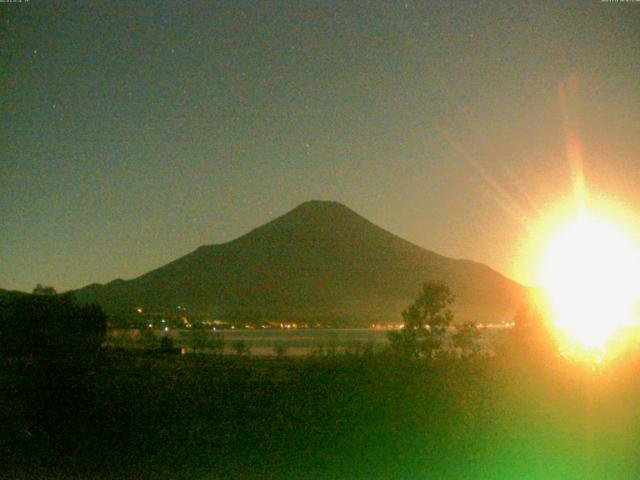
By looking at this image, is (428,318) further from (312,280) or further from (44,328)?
(312,280)

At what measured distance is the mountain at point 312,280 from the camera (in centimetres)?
10431

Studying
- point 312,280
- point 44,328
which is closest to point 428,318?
point 44,328

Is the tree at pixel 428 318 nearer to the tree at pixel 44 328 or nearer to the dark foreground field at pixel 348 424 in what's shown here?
the tree at pixel 44 328

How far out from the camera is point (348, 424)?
1414cm

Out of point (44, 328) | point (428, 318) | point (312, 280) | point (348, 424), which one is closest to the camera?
point (348, 424)

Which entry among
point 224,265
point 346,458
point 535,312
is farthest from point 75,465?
point 224,265

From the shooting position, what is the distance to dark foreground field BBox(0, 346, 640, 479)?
457 inches

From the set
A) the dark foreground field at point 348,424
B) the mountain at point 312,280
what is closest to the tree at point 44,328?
the dark foreground field at point 348,424

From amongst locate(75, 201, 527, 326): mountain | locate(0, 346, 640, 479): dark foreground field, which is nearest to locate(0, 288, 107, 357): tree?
locate(0, 346, 640, 479): dark foreground field

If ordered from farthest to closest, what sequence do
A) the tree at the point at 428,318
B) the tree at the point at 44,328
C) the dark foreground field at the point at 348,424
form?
the tree at the point at 428,318 → the tree at the point at 44,328 → the dark foreground field at the point at 348,424

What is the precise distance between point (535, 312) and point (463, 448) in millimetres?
32775

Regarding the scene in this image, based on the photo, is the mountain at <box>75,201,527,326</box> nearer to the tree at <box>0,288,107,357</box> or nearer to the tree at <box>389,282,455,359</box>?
the tree at <box>389,282,455,359</box>

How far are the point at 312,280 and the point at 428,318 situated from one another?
86.6m

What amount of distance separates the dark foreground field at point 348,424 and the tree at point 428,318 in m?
20.0
